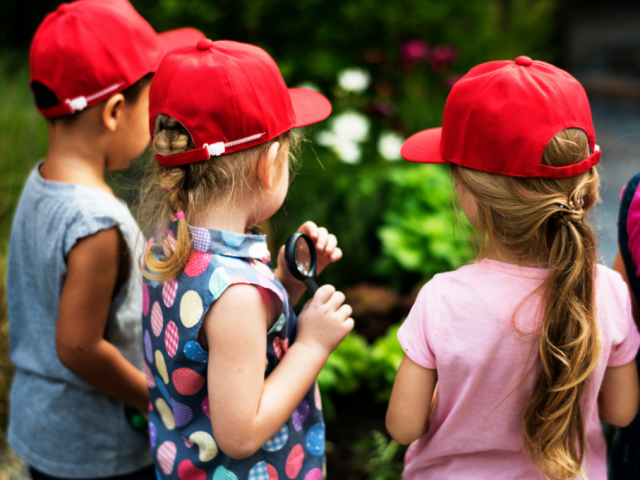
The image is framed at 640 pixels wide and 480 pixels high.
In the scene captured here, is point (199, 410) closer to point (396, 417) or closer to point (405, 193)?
point (396, 417)

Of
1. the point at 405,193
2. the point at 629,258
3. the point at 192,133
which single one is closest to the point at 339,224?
the point at 405,193

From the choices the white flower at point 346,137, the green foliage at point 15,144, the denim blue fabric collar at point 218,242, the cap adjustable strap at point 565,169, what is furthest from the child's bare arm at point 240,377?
the white flower at point 346,137

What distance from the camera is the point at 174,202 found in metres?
1.20

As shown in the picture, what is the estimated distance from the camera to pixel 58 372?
153 centimetres

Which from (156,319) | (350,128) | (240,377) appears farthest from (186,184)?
(350,128)

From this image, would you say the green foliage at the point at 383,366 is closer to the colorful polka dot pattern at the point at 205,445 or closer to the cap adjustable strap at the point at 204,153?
the colorful polka dot pattern at the point at 205,445

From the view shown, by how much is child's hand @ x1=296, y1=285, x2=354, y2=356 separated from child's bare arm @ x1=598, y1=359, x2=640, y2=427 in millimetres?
620

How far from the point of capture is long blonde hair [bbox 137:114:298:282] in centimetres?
116

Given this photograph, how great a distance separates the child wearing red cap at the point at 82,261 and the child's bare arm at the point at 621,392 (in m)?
1.18

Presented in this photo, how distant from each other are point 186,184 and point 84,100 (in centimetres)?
50

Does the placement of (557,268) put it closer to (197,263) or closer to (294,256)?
(294,256)

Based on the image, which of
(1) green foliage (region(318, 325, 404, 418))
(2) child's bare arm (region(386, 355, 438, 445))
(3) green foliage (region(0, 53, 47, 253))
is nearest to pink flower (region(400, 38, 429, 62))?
(1) green foliage (region(318, 325, 404, 418))

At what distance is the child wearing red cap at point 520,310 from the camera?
111 cm

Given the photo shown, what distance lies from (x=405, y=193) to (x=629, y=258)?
229 centimetres
